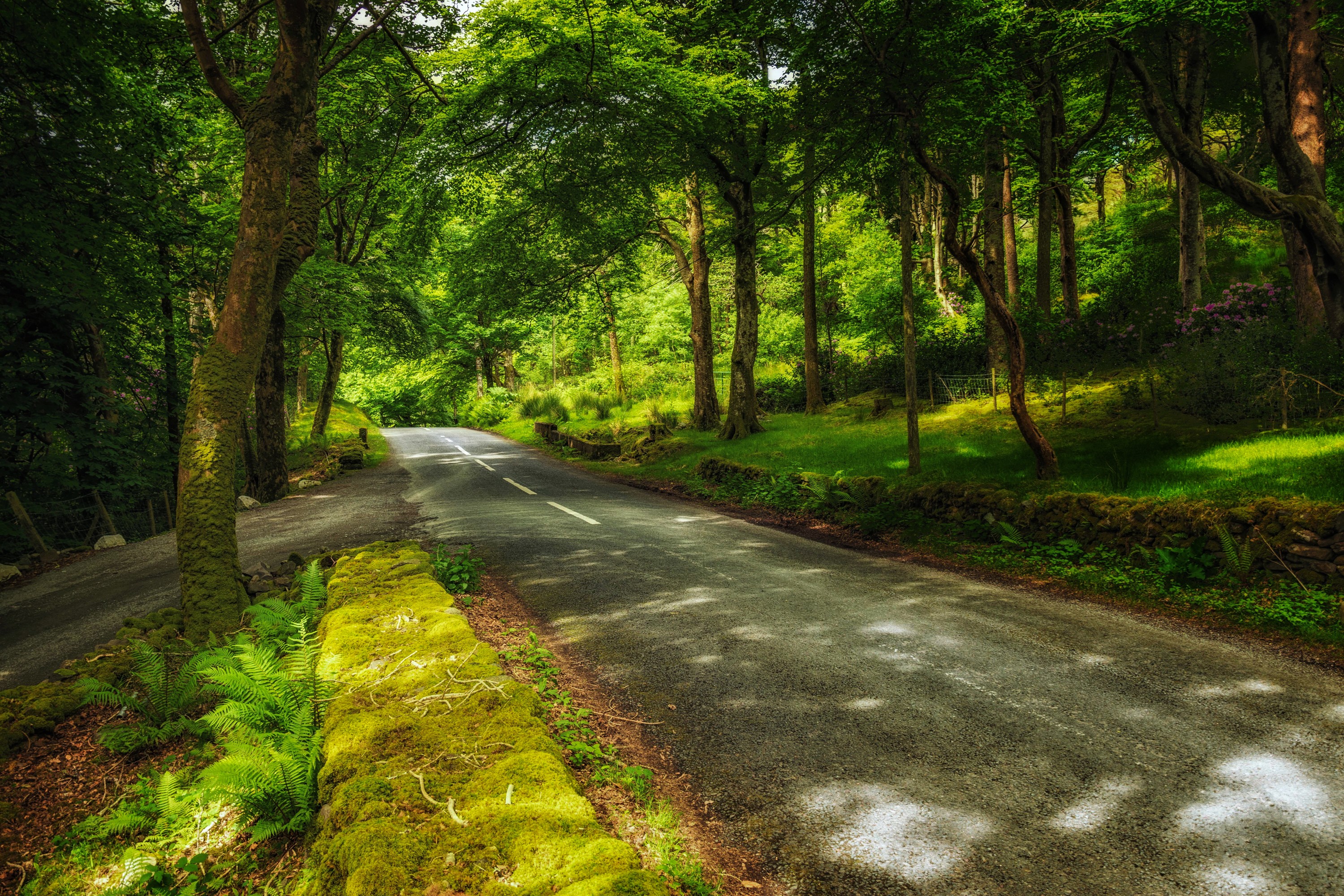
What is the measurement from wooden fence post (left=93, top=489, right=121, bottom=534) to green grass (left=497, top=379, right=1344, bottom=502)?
11506 millimetres

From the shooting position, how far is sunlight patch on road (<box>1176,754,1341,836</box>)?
9.45 ft

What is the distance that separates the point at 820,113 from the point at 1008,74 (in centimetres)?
308

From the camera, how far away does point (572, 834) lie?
7.37ft

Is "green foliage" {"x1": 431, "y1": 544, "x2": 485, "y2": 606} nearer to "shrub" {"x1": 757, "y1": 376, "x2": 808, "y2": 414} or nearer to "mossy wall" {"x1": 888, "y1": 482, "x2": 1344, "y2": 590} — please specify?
"mossy wall" {"x1": 888, "y1": 482, "x2": 1344, "y2": 590}

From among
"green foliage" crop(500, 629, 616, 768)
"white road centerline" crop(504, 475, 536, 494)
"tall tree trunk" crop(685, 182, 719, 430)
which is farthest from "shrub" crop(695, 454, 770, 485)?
"green foliage" crop(500, 629, 616, 768)

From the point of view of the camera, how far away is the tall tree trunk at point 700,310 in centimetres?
2009

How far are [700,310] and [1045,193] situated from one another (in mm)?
9967

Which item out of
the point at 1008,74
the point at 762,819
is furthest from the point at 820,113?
the point at 762,819

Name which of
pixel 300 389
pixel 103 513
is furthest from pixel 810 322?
pixel 300 389

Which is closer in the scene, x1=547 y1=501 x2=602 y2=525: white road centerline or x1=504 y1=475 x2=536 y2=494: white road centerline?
x1=547 y1=501 x2=602 y2=525: white road centerline

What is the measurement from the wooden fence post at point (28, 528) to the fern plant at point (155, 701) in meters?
9.00

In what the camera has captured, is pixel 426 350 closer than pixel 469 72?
No

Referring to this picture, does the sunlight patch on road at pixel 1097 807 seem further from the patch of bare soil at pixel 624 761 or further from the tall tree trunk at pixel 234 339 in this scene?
the tall tree trunk at pixel 234 339

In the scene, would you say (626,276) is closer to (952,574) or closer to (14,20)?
(14,20)
